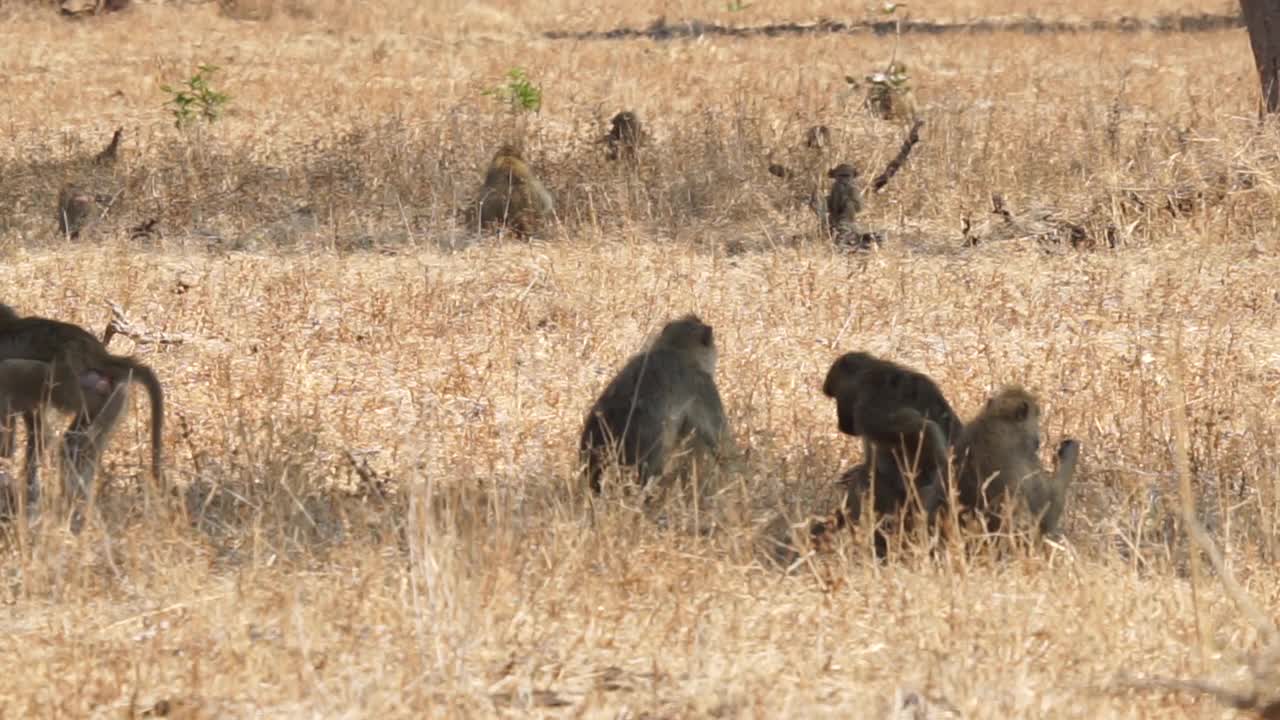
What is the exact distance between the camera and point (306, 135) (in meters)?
15.5

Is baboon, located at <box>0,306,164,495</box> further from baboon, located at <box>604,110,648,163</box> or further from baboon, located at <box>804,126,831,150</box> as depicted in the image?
baboon, located at <box>804,126,831,150</box>

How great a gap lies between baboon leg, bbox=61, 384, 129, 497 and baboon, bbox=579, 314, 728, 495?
1628 mm

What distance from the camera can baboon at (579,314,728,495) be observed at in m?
6.52

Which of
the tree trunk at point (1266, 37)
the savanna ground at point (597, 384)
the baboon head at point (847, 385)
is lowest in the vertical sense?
the savanna ground at point (597, 384)

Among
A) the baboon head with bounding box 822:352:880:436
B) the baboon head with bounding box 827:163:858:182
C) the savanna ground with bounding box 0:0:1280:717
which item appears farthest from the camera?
the baboon head with bounding box 827:163:858:182

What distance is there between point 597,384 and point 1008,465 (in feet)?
9.54

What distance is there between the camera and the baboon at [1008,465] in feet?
19.0

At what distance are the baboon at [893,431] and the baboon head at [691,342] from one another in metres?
0.77

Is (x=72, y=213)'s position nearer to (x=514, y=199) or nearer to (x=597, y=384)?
(x=514, y=199)

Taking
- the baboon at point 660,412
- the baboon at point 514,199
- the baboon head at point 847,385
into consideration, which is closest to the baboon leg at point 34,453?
the baboon at point 660,412

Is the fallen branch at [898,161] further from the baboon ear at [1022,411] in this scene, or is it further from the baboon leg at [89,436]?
the baboon leg at [89,436]

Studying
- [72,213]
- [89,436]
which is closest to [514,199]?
[72,213]

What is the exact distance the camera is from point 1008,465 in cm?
581

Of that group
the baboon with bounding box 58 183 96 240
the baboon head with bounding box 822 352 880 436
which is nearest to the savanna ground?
the baboon with bounding box 58 183 96 240
